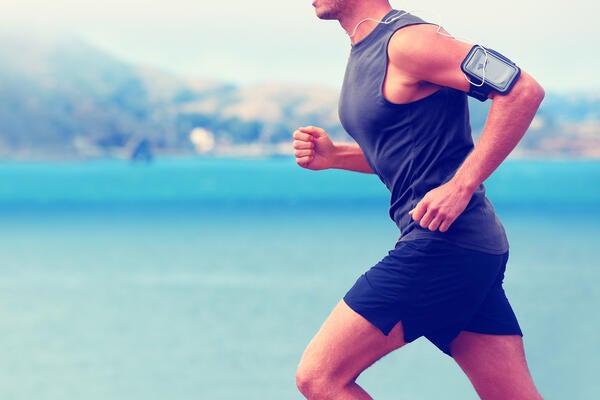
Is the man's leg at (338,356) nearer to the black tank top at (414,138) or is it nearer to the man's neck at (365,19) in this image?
the black tank top at (414,138)

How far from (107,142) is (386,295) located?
12813 cm

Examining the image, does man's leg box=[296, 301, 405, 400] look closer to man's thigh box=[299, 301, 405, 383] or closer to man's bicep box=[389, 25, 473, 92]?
man's thigh box=[299, 301, 405, 383]

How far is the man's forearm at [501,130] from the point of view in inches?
103

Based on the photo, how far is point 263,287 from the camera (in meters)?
11.2

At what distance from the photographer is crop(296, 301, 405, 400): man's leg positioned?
2.66m

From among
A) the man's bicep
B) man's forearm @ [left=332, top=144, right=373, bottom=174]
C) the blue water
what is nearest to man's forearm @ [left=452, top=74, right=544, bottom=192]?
the man's bicep

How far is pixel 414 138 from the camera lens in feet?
8.92

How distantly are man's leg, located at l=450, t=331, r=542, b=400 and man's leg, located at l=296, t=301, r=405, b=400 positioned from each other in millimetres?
313

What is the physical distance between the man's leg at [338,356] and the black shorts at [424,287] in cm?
3

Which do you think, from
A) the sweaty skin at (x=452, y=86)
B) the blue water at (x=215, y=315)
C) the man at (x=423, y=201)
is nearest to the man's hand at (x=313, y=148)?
the man at (x=423, y=201)

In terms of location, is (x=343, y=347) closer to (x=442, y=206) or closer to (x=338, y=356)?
(x=338, y=356)

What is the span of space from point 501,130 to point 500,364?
25.4 inches

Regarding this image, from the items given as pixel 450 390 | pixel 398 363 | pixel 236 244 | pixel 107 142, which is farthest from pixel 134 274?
pixel 107 142

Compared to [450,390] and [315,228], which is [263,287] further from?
[315,228]
